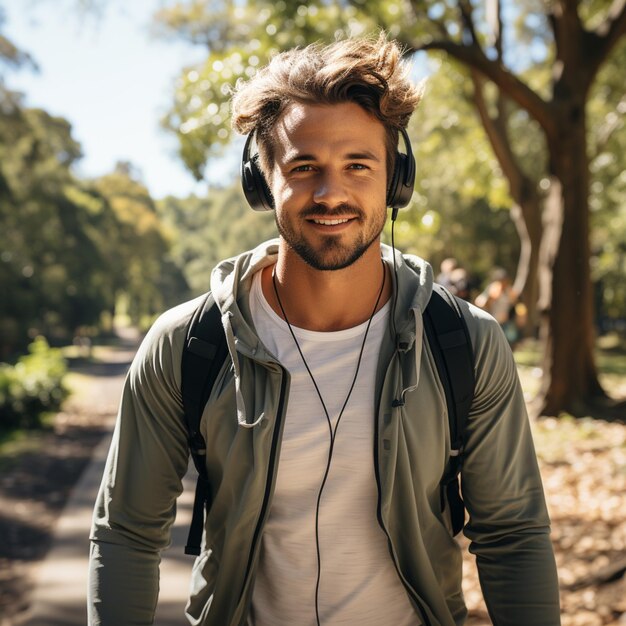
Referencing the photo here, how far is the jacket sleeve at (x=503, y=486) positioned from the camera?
6.23 feet

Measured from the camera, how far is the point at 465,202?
96.9ft

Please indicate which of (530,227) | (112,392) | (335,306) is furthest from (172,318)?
(112,392)

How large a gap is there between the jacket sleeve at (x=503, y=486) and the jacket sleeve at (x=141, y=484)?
2.45 ft

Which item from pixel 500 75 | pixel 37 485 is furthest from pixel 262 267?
pixel 37 485

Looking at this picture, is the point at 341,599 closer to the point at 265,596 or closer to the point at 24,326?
the point at 265,596

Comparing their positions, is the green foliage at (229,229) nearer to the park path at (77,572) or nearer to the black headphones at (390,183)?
the park path at (77,572)

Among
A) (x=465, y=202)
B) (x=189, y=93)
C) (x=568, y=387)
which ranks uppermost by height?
(x=465, y=202)

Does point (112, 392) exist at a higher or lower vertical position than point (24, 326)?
lower

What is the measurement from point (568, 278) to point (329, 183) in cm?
941

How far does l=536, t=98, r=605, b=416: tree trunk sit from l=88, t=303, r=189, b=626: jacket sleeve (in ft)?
31.2

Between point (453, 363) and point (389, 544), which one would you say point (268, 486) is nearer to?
point (389, 544)

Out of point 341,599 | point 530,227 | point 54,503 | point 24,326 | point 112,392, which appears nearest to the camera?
point 341,599

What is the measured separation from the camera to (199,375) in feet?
6.28

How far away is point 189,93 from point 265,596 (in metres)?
9.15
